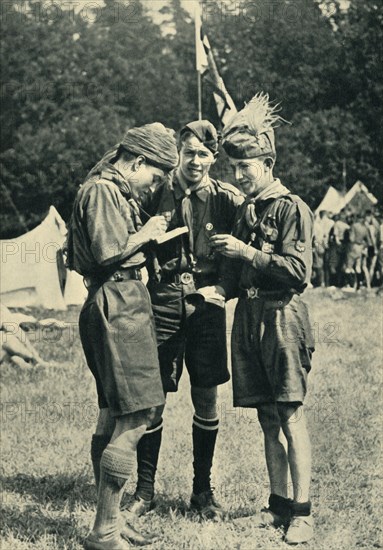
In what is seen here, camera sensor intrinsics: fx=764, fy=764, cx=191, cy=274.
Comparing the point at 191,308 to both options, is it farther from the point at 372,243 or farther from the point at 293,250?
the point at 372,243

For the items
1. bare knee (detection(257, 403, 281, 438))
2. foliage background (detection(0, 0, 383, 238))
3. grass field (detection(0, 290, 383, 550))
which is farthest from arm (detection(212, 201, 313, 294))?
foliage background (detection(0, 0, 383, 238))

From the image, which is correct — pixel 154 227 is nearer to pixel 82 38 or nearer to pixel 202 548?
pixel 202 548

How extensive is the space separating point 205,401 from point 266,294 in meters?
0.87

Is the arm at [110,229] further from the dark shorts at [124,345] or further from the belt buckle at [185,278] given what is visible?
the belt buckle at [185,278]

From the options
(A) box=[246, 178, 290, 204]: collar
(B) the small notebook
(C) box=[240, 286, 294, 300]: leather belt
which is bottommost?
(C) box=[240, 286, 294, 300]: leather belt

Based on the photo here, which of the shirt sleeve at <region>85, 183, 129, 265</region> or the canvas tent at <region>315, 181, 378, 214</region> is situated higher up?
the shirt sleeve at <region>85, 183, 129, 265</region>

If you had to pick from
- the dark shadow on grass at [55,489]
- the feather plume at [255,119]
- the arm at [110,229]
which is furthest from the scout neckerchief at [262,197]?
the dark shadow on grass at [55,489]

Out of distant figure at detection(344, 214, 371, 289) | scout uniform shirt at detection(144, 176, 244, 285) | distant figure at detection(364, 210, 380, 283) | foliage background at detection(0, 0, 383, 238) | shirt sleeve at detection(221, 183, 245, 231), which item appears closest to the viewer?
scout uniform shirt at detection(144, 176, 244, 285)

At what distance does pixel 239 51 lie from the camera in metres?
31.4

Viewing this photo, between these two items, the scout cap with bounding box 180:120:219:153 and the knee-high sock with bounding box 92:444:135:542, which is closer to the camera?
the knee-high sock with bounding box 92:444:135:542

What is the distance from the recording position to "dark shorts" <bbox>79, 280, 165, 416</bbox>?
3867 millimetres

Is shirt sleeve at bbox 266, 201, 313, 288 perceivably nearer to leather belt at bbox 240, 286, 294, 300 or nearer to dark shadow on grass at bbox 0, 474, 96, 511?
leather belt at bbox 240, 286, 294, 300

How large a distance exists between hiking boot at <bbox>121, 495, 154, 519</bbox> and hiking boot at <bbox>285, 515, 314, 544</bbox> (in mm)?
952

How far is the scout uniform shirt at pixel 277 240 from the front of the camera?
4.11 meters
